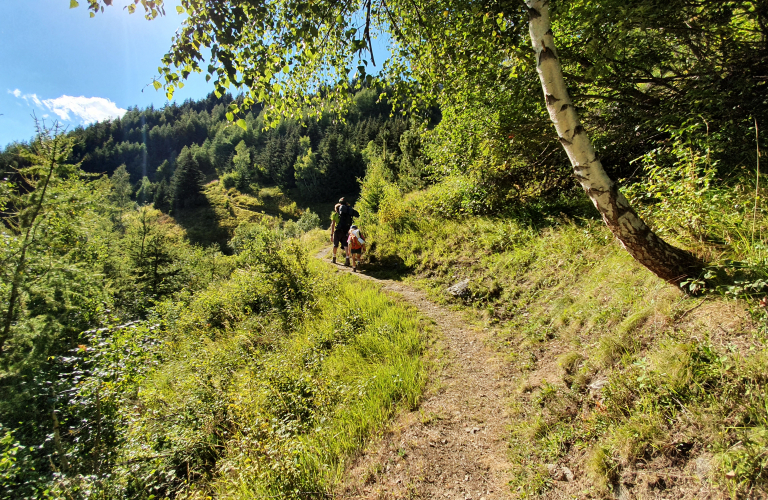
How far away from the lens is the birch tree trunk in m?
2.80

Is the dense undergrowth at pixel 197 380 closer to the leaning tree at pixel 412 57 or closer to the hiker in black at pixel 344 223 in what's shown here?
the hiker in black at pixel 344 223

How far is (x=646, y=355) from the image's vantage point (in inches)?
111

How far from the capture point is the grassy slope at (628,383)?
6.47 ft

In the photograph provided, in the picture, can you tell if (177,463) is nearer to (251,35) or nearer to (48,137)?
(251,35)

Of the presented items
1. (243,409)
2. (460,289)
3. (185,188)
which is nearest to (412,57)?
(460,289)

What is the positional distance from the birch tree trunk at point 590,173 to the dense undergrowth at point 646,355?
9.9 inches

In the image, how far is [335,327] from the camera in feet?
19.8

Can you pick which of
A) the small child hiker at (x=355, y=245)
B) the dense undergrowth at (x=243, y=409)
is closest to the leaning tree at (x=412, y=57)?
the dense undergrowth at (x=243, y=409)

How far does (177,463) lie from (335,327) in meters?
3.09

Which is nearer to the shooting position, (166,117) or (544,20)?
(544,20)

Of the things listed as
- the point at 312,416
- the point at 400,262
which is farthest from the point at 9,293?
the point at 400,262

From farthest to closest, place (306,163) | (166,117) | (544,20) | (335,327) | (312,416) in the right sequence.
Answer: (166,117), (306,163), (335,327), (312,416), (544,20)

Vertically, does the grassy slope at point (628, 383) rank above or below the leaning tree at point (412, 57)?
below

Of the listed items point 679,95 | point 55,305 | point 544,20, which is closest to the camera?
point 544,20
